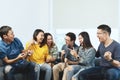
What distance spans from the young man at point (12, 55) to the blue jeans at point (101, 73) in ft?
2.70

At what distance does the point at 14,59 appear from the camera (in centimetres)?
425

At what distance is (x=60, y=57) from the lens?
197 inches

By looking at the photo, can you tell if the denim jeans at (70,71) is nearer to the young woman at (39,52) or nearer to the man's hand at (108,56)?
the young woman at (39,52)

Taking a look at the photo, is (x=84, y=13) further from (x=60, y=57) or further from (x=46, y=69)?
(x=46, y=69)

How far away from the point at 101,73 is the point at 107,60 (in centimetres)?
25

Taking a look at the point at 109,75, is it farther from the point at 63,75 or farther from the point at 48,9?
the point at 48,9

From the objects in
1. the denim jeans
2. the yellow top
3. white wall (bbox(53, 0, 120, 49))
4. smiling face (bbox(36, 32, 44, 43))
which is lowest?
the denim jeans

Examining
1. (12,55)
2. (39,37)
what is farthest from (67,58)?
(12,55)

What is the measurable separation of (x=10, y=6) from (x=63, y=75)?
6.52 feet

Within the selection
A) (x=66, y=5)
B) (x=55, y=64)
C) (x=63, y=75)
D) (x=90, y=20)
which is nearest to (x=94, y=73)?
(x=63, y=75)

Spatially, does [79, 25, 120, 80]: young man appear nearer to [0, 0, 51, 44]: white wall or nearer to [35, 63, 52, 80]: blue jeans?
[35, 63, 52, 80]: blue jeans

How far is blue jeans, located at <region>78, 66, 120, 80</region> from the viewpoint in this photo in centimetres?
384

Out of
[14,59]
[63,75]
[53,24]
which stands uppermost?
[53,24]

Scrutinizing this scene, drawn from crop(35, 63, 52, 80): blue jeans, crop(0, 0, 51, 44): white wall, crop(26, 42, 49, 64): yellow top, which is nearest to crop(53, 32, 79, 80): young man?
crop(35, 63, 52, 80): blue jeans
